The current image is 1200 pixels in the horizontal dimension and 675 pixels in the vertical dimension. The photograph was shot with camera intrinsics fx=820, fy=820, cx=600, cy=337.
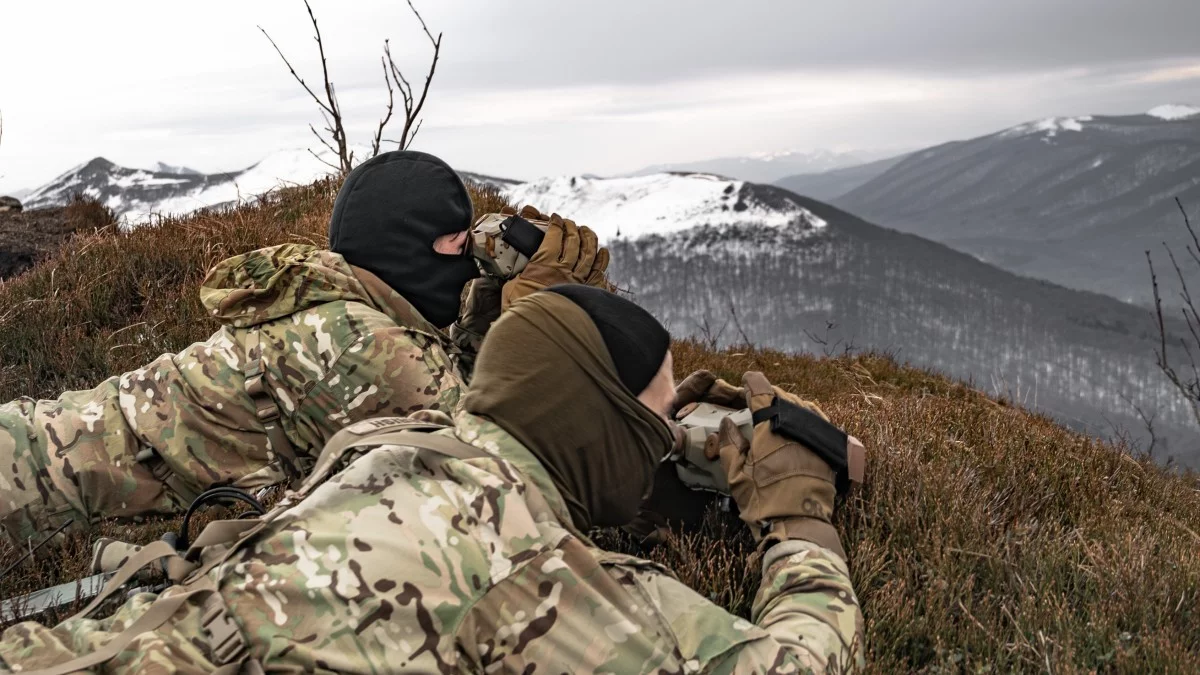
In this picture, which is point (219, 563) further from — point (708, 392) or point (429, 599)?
point (708, 392)

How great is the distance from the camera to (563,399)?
184cm

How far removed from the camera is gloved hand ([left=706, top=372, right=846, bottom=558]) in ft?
7.91

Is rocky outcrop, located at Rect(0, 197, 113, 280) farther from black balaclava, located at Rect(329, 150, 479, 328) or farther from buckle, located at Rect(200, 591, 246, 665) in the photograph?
buckle, located at Rect(200, 591, 246, 665)

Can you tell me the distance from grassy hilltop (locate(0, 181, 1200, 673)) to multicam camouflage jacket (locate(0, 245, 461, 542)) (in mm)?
238

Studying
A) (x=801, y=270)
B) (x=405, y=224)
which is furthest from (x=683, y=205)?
(x=405, y=224)

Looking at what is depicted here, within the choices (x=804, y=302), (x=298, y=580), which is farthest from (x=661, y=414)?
(x=804, y=302)

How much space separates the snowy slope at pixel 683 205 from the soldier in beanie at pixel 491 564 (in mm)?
76563

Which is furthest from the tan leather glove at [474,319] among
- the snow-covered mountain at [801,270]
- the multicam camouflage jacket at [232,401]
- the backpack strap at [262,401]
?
the snow-covered mountain at [801,270]

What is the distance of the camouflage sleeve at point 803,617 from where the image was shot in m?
1.80

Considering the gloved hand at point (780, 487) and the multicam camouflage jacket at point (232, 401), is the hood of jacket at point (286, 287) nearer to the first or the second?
the multicam camouflage jacket at point (232, 401)

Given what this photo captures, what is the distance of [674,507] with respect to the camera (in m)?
3.07

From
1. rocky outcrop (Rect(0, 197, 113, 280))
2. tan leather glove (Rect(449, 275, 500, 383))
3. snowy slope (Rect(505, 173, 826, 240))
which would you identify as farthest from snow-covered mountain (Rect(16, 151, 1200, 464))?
tan leather glove (Rect(449, 275, 500, 383))

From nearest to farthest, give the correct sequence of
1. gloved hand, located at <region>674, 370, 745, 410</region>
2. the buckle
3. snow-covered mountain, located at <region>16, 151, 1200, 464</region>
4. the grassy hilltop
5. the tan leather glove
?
the buckle, the grassy hilltop, gloved hand, located at <region>674, 370, 745, 410</region>, the tan leather glove, snow-covered mountain, located at <region>16, 151, 1200, 464</region>

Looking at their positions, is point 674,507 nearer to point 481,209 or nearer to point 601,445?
point 601,445
